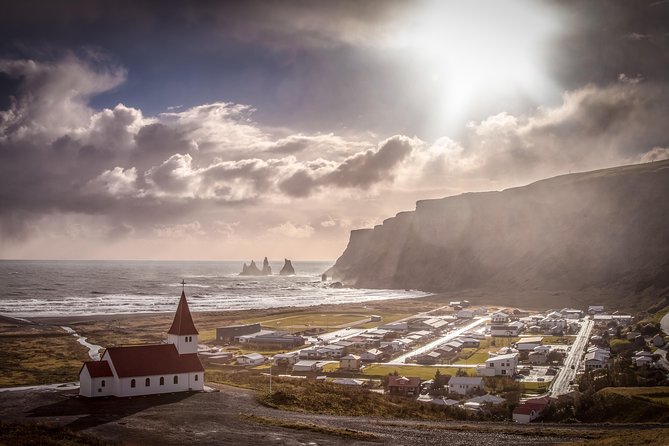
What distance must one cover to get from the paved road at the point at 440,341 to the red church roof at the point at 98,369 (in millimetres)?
37235

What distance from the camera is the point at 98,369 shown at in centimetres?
4041

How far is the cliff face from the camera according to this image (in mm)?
140250

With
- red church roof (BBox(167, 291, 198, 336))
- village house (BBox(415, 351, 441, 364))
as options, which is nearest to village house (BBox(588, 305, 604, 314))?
village house (BBox(415, 351, 441, 364))

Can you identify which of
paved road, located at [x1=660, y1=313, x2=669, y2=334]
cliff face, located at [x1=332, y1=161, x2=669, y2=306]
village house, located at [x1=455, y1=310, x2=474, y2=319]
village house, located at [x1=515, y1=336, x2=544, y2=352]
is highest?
cliff face, located at [x1=332, y1=161, x2=669, y2=306]

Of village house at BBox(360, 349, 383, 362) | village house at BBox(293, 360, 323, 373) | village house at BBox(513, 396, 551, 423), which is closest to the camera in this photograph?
village house at BBox(513, 396, 551, 423)

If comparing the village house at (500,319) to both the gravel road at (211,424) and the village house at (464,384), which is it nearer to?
the village house at (464,384)

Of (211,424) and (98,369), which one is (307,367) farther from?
(211,424)

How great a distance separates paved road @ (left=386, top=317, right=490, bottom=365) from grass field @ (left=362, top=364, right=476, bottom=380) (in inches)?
128

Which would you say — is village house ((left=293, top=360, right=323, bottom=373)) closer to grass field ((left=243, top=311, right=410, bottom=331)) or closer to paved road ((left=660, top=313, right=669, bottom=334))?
grass field ((left=243, top=311, right=410, bottom=331))

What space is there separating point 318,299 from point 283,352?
9089 centimetres

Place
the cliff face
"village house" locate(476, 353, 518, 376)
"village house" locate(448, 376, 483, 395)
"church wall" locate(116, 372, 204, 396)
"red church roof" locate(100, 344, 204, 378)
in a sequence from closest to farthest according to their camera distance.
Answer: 1. "church wall" locate(116, 372, 204, 396)
2. "red church roof" locate(100, 344, 204, 378)
3. "village house" locate(448, 376, 483, 395)
4. "village house" locate(476, 353, 518, 376)
5. the cliff face

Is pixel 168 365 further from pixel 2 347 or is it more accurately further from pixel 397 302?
pixel 397 302

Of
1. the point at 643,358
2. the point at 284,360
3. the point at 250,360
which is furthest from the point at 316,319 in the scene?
the point at 643,358

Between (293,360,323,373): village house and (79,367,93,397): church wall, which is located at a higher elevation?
(79,367,93,397): church wall
